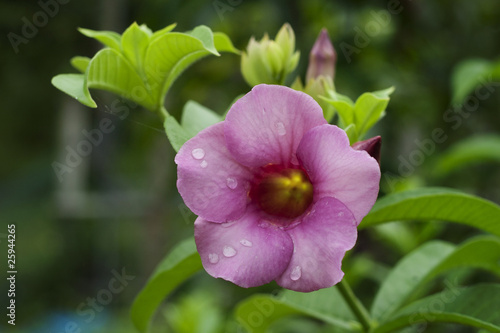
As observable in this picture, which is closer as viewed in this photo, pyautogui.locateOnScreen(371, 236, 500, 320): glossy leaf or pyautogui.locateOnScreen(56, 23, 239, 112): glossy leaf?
pyautogui.locateOnScreen(56, 23, 239, 112): glossy leaf

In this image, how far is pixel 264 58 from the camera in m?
0.80

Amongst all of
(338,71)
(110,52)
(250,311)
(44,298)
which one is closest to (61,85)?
(110,52)

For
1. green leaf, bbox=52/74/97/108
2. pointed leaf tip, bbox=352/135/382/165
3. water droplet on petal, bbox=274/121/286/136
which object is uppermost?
green leaf, bbox=52/74/97/108

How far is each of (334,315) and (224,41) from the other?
18.5 inches

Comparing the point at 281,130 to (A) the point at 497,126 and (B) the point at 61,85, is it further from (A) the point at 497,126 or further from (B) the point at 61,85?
(A) the point at 497,126

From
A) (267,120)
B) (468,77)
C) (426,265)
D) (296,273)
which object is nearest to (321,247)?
(296,273)

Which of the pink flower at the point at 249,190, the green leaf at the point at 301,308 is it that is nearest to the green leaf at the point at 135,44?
the pink flower at the point at 249,190

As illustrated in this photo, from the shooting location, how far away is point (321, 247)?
21.5 inches

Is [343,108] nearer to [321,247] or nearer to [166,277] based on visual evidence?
[321,247]

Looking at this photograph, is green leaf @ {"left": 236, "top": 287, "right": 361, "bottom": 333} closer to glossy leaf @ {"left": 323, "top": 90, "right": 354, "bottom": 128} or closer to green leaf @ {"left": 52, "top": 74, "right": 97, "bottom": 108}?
glossy leaf @ {"left": 323, "top": 90, "right": 354, "bottom": 128}

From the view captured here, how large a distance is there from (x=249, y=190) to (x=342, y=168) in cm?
12

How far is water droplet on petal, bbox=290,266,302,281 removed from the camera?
0.55m

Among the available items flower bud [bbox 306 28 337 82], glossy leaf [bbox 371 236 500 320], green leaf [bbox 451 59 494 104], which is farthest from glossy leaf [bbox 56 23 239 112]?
green leaf [bbox 451 59 494 104]

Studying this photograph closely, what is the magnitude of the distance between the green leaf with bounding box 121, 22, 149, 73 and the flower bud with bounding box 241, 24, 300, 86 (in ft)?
0.52
